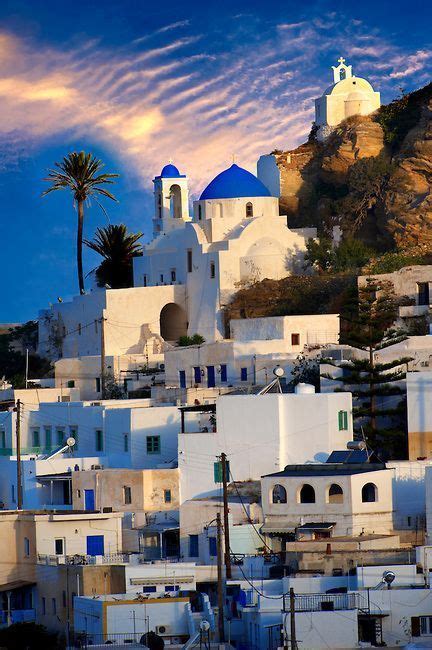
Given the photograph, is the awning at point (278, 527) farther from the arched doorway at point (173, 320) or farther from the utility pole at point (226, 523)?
the arched doorway at point (173, 320)

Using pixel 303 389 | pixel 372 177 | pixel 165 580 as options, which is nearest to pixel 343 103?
pixel 372 177

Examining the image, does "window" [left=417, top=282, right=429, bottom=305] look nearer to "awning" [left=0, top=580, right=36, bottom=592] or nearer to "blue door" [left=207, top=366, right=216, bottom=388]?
"blue door" [left=207, top=366, right=216, bottom=388]

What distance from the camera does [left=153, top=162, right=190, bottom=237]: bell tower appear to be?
235 ft

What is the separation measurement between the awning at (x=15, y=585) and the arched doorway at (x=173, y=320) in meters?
20.3

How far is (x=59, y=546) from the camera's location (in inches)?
1900

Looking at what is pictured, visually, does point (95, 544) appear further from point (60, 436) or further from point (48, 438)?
point (48, 438)

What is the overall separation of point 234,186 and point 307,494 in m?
22.4

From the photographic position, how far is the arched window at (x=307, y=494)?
4691cm

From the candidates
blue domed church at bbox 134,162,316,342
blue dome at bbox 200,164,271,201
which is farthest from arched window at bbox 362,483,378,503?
blue dome at bbox 200,164,271,201

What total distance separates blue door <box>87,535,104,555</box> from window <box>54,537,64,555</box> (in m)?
0.59

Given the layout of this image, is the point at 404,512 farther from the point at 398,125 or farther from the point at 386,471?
the point at 398,125

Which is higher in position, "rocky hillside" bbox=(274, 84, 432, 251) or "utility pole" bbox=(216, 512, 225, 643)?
"rocky hillside" bbox=(274, 84, 432, 251)

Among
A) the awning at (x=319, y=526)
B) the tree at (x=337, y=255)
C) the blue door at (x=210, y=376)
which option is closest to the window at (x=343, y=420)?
the awning at (x=319, y=526)

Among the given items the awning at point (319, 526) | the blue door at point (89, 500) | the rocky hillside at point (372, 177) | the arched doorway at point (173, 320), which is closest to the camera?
the awning at point (319, 526)
